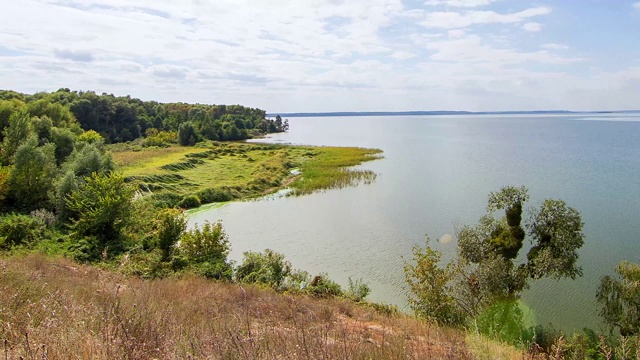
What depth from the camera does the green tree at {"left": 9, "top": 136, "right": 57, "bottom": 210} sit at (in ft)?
73.8

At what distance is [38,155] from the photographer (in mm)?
23625

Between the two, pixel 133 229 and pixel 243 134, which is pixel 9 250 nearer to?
pixel 133 229

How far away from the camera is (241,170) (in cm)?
4612

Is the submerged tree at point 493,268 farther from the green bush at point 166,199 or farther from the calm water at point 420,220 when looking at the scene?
the green bush at point 166,199

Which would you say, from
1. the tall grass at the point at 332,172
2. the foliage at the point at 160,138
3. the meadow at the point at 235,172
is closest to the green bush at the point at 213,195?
the meadow at the point at 235,172

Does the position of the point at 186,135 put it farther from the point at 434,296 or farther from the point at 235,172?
the point at 434,296

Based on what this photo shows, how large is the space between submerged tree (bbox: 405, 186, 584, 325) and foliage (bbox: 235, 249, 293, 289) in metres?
4.48

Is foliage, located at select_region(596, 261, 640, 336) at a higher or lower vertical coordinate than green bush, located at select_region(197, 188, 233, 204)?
higher

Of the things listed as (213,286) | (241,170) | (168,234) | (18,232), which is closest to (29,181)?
(18,232)

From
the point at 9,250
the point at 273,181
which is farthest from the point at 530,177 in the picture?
the point at 9,250

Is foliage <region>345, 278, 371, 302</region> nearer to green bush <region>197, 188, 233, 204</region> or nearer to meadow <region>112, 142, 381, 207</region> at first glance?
meadow <region>112, 142, 381, 207</region>

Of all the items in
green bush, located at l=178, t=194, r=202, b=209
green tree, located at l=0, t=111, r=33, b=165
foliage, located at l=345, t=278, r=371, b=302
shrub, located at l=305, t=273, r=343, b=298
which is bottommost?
green bush, located at l=178, t=194, r=202, b=209

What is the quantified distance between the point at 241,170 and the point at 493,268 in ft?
119

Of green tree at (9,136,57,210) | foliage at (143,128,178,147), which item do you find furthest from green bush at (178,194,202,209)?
foliage at (143,128,178,147)
